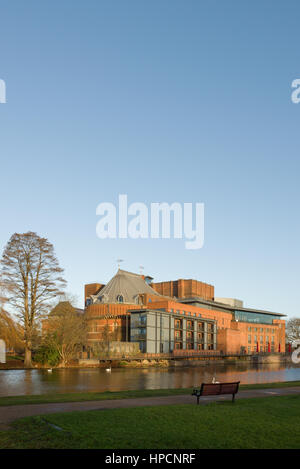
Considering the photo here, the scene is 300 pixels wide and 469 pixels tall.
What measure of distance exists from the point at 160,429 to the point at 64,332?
182 ft


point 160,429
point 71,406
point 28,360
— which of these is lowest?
point 28,360

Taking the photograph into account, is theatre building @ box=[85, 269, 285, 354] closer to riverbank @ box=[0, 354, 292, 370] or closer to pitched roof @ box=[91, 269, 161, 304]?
pitched roof @ box=[91, 269, 161, 304]

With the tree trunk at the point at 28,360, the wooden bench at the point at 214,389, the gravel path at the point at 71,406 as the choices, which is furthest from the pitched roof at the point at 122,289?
the wooden bench at the point at 214,389

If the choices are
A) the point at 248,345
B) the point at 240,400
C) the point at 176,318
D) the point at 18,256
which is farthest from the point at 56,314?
the point at 248,345

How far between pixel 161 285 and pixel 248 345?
34136 millimetres

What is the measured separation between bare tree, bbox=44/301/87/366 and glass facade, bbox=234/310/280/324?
86.3 meters

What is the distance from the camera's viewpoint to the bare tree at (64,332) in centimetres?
6450

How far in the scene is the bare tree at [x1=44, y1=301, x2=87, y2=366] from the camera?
64500 millimetres

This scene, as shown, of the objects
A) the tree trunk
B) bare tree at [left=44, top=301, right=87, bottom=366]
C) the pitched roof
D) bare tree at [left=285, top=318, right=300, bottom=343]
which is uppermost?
the pitched roof

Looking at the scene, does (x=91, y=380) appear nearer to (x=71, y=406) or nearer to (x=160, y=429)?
(x=71, y=406)

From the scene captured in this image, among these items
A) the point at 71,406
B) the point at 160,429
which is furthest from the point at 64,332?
the point at 160,429

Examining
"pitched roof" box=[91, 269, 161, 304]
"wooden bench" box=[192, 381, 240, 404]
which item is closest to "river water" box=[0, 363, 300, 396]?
"wooden bench" box=[192, 381, 240, 404]

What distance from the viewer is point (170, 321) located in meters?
93.2

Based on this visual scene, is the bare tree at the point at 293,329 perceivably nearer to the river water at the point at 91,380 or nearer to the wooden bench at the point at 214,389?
the river water at the point at 91,380
